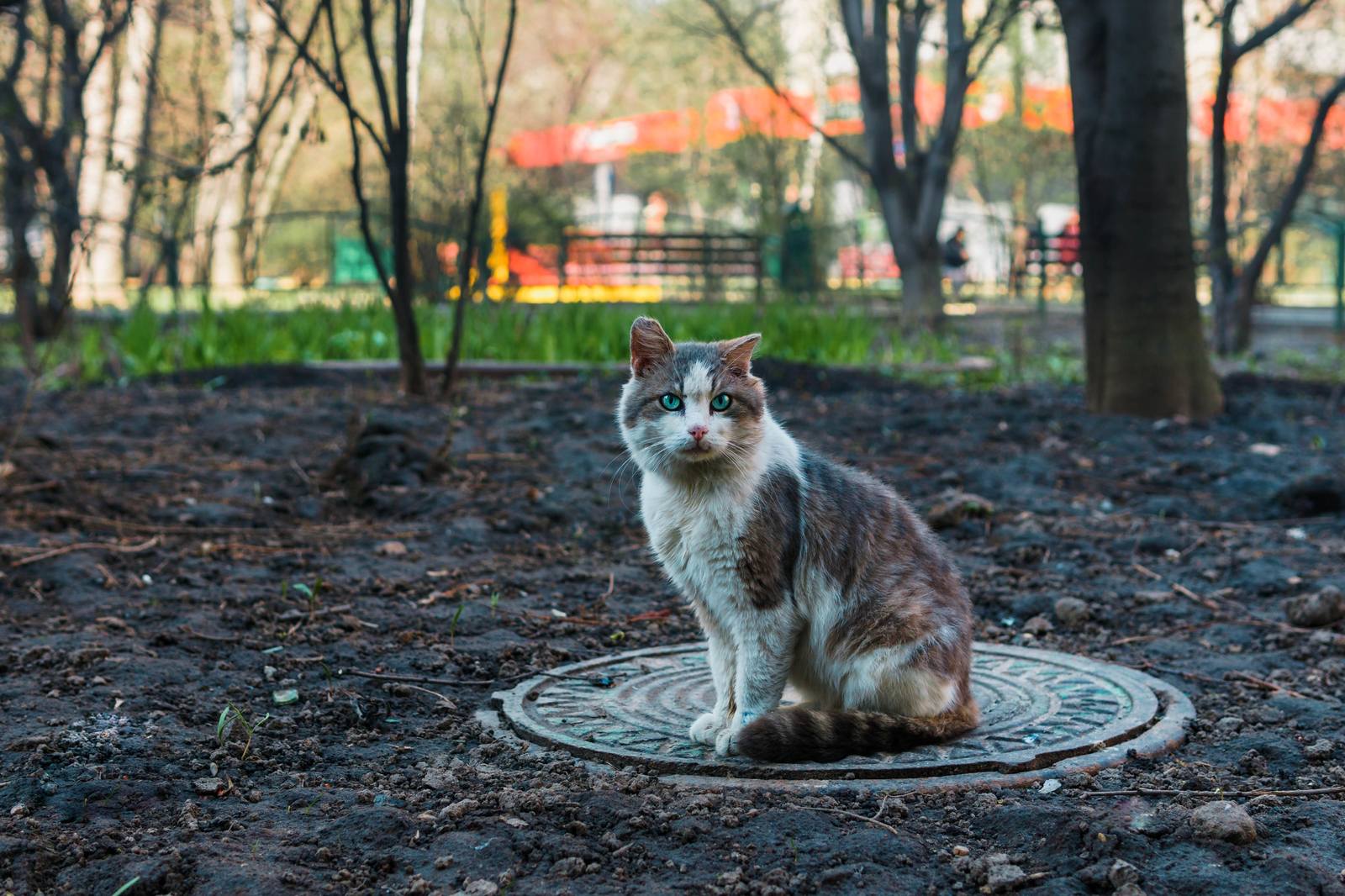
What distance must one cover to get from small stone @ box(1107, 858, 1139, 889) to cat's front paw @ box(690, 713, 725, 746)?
1139 mm

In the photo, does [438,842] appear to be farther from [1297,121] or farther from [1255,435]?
[1297,121]

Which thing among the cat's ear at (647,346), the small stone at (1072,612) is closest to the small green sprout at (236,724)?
the cat's ear at (647,346)

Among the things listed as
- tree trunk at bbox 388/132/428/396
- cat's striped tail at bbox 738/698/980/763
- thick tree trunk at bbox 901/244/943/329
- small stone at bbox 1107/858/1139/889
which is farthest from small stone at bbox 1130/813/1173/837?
thick tree trunk at bbox 901/244/943/329

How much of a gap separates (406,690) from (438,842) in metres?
1.18

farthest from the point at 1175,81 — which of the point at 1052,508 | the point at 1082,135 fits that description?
the point at 1052,508

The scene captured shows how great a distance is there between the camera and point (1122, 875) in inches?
95.3

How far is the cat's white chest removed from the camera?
3.28 metres

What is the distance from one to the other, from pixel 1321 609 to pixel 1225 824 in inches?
80.8

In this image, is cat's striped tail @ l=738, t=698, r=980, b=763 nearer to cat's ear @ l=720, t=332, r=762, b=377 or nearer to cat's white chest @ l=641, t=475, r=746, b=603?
cat's white chest @ l=641, t=475, r=746, b=603

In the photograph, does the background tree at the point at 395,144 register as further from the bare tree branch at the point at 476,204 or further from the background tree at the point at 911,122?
the background tree at the point at 911,122

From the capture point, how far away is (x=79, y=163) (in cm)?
1050

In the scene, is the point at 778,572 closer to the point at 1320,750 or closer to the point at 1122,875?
the point at 1122,875

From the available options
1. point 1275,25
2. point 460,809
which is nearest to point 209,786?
point 460,809

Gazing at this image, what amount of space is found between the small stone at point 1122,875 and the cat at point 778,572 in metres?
0.79
